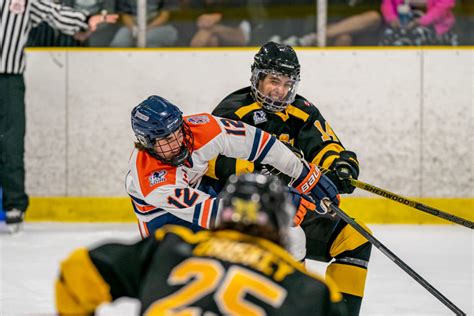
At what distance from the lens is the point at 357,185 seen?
3.82 metres

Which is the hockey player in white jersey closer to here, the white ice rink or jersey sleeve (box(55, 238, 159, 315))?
the white ice rink

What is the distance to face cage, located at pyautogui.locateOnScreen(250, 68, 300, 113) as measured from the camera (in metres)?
3.78

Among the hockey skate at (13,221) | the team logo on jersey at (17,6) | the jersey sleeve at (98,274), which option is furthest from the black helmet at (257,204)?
the team logo on jersey at (17,6)

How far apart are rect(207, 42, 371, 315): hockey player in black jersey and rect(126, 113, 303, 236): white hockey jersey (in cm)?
21

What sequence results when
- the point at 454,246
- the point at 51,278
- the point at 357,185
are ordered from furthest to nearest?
the point at 454,246
the point at 51,278
the point at 357,185

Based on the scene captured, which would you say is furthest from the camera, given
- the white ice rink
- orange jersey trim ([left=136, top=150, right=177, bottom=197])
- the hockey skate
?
the hockey skate

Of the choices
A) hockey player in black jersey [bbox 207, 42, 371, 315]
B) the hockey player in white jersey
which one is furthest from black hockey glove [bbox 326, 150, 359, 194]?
the hockey player in white jersey

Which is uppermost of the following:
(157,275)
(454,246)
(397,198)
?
(157,275)

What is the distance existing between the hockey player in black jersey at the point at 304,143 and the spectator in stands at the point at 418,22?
2.56m

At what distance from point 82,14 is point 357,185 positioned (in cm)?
303

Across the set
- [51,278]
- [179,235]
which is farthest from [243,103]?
[179,235]

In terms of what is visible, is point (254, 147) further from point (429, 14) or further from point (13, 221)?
point (429, 14)

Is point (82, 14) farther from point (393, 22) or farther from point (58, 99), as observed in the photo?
point (393, 22)

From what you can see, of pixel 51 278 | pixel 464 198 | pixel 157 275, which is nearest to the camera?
pixel 157 275
